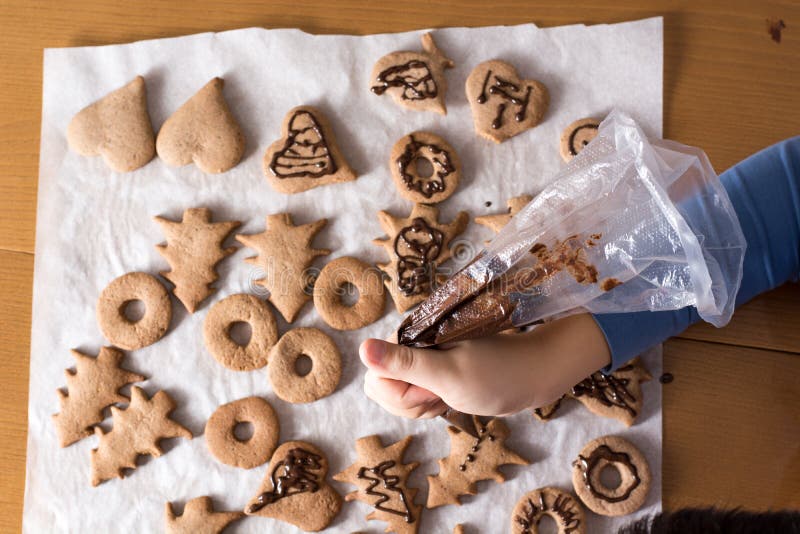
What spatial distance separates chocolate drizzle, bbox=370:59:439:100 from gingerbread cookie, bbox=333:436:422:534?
2.00ft

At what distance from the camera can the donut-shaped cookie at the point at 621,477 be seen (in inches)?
42.8

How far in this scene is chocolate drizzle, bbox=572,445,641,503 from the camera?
109 centimetres

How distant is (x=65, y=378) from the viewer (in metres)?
1.15

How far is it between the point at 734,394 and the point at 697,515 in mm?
565

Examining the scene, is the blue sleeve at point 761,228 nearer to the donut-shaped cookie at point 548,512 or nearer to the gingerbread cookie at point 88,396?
the donut-shaped cookie at point 548,512

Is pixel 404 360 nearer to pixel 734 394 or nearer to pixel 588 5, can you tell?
pixel 734 394

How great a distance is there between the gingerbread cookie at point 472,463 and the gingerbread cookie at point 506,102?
513mm

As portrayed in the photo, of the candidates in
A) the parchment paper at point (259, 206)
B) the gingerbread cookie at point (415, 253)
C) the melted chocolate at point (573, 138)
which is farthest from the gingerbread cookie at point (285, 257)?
the melted chocolate at point (573, 138)

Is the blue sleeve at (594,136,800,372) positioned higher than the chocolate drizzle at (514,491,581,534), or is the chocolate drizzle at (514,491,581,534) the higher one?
the blue sleeve at (594,136,800,372)

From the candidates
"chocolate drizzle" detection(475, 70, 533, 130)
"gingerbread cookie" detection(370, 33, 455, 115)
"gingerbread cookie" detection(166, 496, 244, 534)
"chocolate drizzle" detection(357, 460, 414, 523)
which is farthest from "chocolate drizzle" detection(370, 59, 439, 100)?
"gingerbread cookie" detection(166, 496, 244, 534)

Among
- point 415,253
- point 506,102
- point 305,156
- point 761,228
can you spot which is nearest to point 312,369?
point 415,253

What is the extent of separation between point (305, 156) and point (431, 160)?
0.22 meters

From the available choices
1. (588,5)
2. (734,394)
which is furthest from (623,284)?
(588,5)

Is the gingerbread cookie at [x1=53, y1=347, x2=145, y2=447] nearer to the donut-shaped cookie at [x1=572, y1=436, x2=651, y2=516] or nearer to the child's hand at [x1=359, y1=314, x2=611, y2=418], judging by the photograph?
the child's hand at [x1=359, y1=314, x2=611, y2=418]
